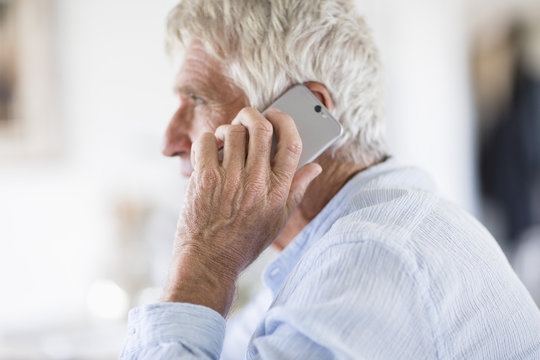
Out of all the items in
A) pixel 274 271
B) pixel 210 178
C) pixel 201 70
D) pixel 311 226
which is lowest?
pixel 274 271

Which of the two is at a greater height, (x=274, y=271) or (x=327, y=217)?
(x=327, y=217)

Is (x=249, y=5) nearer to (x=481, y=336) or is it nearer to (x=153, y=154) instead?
(x=481, y=336)

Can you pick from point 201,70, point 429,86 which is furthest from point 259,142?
point 429,86

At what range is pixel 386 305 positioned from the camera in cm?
48

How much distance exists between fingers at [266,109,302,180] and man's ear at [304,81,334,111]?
119 mm

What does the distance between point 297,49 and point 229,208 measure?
29cm

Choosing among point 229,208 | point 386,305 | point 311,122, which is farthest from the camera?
point 311,122

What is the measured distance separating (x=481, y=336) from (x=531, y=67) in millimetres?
2684

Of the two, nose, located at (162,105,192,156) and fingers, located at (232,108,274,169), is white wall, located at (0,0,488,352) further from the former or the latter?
fingers, located at (232,108,274,169)

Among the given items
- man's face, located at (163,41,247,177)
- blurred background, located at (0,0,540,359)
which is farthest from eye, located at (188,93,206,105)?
blurred background, located at (0,0,540,359)

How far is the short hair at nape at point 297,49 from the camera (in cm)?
75

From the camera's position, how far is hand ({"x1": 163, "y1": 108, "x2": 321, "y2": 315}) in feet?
1.92

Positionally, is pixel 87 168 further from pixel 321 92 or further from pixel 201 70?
pixel 321 92

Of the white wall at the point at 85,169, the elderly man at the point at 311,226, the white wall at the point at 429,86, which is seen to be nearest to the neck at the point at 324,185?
the elderly man at the point at 311,226
